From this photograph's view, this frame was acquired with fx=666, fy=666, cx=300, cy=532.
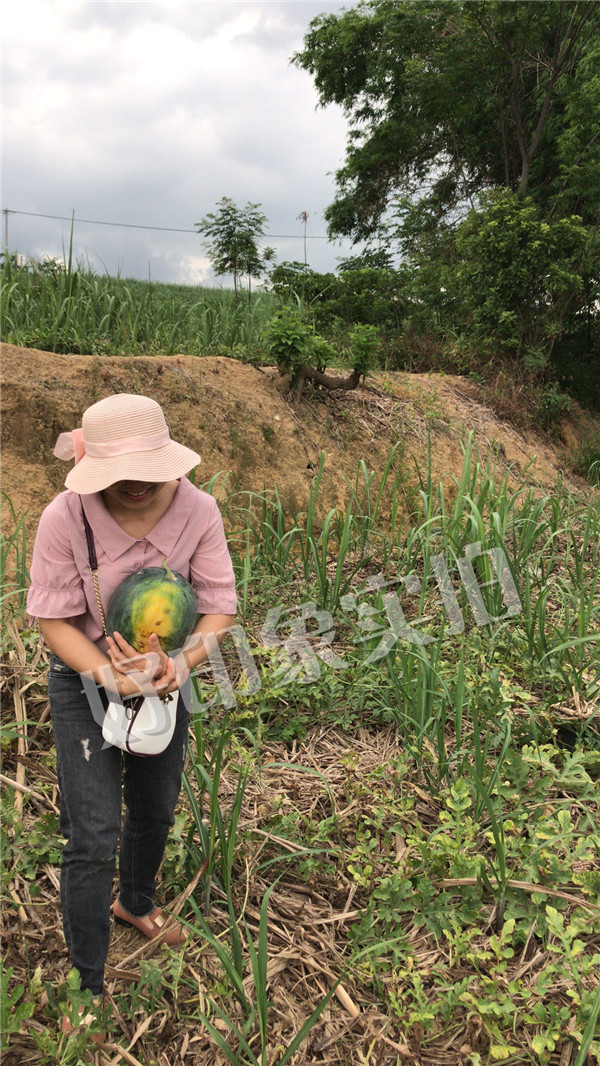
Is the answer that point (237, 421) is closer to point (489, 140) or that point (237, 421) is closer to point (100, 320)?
point (100, 320)

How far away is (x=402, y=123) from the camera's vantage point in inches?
425

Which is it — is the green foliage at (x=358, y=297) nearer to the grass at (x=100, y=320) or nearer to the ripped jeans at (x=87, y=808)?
the grass at (x=100, y=320)

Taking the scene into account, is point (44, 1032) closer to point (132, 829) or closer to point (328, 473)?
point (132, 829)

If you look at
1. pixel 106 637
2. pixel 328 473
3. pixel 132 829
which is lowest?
pixel 132 829

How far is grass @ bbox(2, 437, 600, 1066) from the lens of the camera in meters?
1.49

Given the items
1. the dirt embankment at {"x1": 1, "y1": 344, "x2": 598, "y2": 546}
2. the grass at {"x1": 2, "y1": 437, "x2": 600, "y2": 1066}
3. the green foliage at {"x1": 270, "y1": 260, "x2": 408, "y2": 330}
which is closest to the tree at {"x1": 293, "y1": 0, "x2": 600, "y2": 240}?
the green foliage at {"x1": 270, "y1": 260, "x2": 408, "y2": 330}

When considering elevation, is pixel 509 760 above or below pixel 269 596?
below

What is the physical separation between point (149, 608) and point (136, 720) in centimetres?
23

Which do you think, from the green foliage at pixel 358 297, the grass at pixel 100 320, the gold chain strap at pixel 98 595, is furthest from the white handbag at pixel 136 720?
the green foliage at pixel 358 297

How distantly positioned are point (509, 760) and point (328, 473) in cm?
295

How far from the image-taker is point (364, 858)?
187 centimetres

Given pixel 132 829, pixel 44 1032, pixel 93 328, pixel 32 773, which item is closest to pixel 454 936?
pixel 132 829

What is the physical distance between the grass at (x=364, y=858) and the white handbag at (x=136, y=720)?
0.25m

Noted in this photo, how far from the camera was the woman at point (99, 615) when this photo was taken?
1.38 metres
